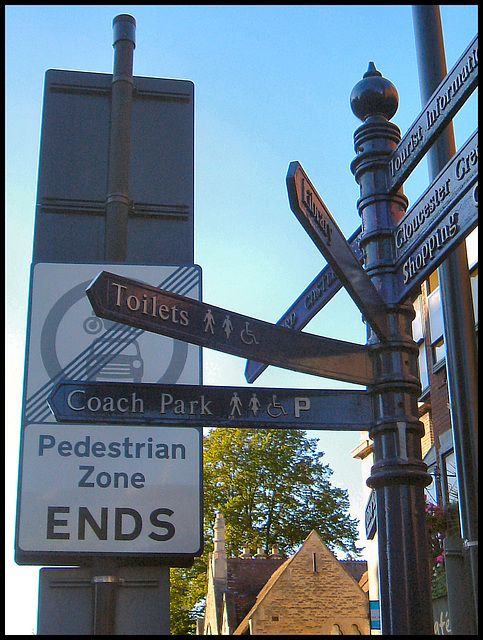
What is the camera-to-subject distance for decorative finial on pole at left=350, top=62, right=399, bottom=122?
4.12 m

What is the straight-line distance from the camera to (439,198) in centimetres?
355

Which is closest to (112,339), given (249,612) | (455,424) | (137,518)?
(137,518)

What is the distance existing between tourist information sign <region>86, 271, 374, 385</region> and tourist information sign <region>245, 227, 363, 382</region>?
2.16 ft

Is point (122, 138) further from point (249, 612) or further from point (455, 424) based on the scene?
point (249, 612)

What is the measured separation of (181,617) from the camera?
3909 cm

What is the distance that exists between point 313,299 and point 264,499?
3718 cm

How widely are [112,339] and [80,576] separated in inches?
58.2

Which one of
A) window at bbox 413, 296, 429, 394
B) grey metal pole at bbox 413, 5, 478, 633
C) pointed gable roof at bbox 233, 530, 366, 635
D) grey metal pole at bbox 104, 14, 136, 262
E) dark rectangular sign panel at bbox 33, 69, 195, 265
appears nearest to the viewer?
grey metal pole at bbox 413, 5, 478, 633

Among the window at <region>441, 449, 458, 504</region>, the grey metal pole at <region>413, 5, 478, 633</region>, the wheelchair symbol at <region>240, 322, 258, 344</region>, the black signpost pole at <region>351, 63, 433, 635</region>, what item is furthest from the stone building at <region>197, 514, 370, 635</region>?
the wheelchair symbol at <region>240, 322, 258, 344</region>

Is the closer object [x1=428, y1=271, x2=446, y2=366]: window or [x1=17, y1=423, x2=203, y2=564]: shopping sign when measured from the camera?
[x1=17, y1=423, x2=203, y2=564]: shopping sign

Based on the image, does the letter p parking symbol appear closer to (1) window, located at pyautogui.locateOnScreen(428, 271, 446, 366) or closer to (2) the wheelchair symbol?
(2) the wheelchair symbol

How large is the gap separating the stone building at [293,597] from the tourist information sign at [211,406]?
31195 mm

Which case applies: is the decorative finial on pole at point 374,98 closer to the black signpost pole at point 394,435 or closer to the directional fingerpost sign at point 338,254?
the black signpost pole at point 394,435

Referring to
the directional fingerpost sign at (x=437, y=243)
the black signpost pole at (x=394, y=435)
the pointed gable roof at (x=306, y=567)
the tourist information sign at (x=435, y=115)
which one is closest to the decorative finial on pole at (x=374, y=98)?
the black signpost pole at (x=394, y=435)
